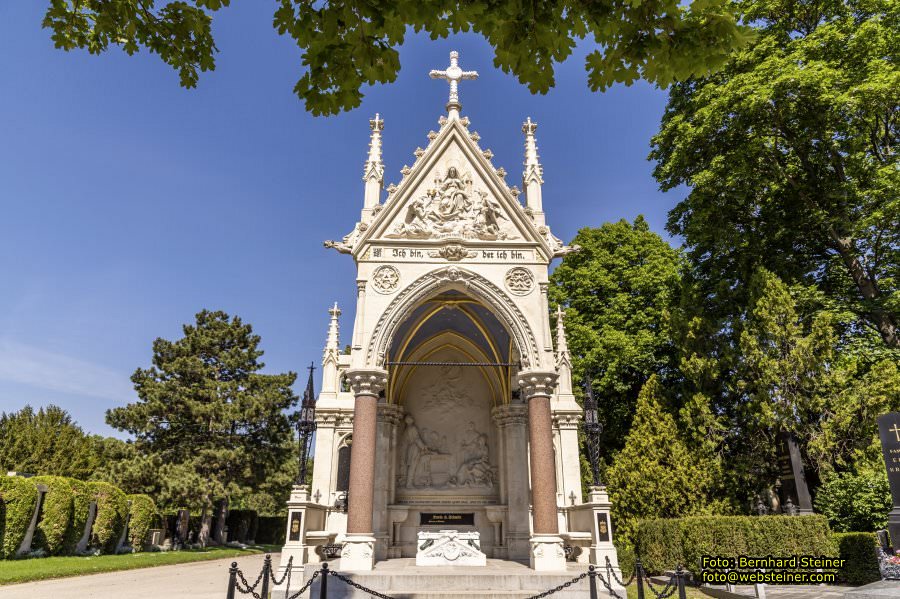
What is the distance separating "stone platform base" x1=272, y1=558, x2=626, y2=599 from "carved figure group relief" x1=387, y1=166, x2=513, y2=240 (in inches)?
314

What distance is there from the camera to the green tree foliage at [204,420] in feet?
96.7

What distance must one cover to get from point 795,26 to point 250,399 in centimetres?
3198

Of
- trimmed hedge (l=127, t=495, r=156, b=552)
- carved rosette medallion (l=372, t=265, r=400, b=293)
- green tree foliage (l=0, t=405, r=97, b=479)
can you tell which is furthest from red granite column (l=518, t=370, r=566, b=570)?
green tree foliage (l=0, t=405, r=97, b=479)

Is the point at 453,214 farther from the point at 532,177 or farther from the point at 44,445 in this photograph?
the point at 44,445

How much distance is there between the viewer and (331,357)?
1784 cm

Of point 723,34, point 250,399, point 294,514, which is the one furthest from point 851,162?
point 250,399

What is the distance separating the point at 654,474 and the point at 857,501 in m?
6.15

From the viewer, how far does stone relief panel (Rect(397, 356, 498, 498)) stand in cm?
1611

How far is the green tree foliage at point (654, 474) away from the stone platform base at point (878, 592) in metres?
11.3

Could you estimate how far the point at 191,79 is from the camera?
427 cm

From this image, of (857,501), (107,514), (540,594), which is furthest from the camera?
(107,514)

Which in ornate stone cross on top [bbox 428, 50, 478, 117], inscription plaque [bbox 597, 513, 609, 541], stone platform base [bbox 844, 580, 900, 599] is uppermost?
ornate stone cross on top [bbox 428, 50, 478, 117]

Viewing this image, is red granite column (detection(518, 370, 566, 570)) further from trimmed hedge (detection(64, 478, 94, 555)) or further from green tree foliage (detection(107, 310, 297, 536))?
green tree foliage (detection(107, 310, 297, 536))

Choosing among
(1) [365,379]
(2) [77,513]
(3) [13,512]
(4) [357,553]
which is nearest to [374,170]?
(1) [365,379]
